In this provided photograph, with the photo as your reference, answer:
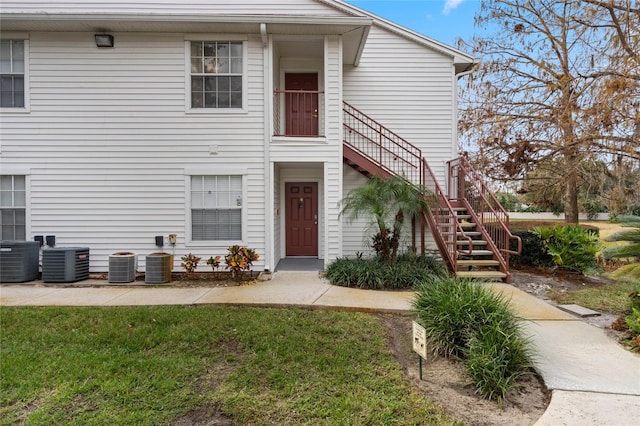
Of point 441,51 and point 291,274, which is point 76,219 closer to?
point 291,274

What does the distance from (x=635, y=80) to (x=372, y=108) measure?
673cm

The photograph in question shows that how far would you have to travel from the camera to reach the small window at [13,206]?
7652mm

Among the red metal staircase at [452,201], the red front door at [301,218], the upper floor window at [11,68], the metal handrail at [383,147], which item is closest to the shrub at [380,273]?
the red metal staircase at [452,201]

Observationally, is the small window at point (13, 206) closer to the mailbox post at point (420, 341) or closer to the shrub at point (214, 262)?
the shrub at point (214, 262)

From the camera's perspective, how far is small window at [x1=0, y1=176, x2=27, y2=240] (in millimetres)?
7652

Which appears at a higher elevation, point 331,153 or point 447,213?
point 331,153

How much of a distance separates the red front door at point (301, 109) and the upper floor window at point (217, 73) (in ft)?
5.37

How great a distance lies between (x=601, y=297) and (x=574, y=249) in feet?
6.76

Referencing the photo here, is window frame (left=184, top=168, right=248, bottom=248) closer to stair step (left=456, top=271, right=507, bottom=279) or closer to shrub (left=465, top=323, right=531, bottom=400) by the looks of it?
stair step (left=456, top=271, right=507, bottom=279)

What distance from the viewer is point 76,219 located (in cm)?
772

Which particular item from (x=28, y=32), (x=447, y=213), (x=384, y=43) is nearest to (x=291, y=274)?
(x=447, y=213)

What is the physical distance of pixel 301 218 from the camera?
30.9 ft

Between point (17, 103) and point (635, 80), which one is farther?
point (635, 80)

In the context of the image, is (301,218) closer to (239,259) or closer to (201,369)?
(239,259)
